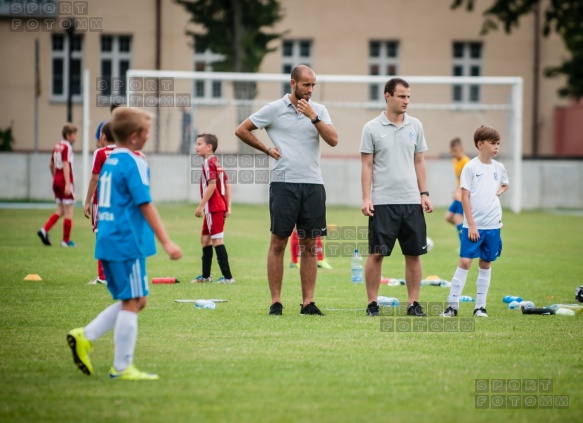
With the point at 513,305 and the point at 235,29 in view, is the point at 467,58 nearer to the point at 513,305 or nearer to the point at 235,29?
the point at 235,29

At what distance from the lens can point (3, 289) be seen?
38.7 feet

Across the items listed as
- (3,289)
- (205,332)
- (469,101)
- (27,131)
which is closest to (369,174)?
(205,332)

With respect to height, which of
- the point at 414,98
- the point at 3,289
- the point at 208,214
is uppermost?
the point at 414,98

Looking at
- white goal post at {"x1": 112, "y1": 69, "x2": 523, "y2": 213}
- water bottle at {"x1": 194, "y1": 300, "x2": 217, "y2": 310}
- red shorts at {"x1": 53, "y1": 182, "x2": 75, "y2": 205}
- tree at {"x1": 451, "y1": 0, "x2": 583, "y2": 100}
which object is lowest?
water bottle at {"x1": 194, "y1": 300, "x2": 217, "y2": 310}

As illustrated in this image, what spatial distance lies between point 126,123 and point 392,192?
375cm

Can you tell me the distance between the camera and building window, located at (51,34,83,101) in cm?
3866

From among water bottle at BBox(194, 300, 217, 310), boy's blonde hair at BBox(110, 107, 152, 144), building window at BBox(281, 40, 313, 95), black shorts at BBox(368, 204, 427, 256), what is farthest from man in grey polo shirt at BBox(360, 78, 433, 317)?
building window at BBox(281, 40, 313, 95)

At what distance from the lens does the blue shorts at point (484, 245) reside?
33.0 feet

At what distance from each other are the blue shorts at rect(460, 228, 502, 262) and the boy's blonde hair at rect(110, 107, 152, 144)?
429cm

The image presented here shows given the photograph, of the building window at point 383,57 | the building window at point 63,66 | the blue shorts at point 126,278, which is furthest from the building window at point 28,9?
the blue shorts at point 126,278

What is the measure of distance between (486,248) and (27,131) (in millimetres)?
30960

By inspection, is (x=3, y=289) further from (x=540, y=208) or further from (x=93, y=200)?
(x=540, y=208)

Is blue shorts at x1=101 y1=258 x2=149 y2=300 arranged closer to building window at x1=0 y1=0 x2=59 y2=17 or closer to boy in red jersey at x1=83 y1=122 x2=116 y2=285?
boy in red jersey at x1=83 y1=122 x2=116 y2=285

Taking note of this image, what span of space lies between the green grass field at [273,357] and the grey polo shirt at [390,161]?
1.29m
